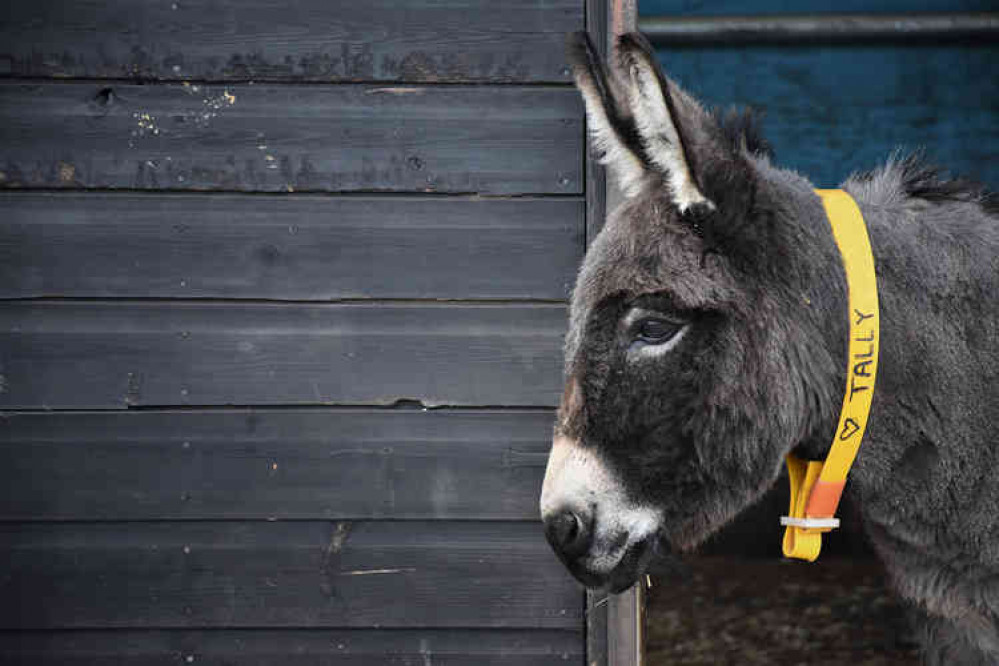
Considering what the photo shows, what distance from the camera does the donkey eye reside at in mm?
1638

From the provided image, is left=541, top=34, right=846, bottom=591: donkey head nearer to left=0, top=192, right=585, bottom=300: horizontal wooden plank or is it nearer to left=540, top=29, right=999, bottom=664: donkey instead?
left=540, top=29, right=999, bottom=664: donkey

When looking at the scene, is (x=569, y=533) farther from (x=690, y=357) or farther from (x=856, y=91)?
(x=856, y=91)

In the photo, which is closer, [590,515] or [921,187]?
[590,515]

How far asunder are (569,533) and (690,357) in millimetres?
400

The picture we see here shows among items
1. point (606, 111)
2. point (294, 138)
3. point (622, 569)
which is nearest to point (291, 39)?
Result: point (294, 138)

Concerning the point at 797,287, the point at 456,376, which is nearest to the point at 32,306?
the point at 456,376

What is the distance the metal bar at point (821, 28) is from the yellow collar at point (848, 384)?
3668mm

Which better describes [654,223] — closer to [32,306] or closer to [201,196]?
[201,196]

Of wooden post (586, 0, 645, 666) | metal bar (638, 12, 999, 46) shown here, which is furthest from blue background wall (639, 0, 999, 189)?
wooden post (586, 0, 645, 666)

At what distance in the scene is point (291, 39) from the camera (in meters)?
2.52

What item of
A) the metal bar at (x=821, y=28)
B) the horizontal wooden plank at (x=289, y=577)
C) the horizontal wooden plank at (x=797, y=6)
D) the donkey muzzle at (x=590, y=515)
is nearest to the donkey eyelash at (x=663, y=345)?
the donkey muzzle at (x=590, y=515)

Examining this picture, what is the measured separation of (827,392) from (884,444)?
0.55 ft

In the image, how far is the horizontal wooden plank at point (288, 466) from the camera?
2.57m

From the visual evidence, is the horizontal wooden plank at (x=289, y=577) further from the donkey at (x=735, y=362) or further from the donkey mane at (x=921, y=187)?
the donkey mane at (x=921, y=187)
